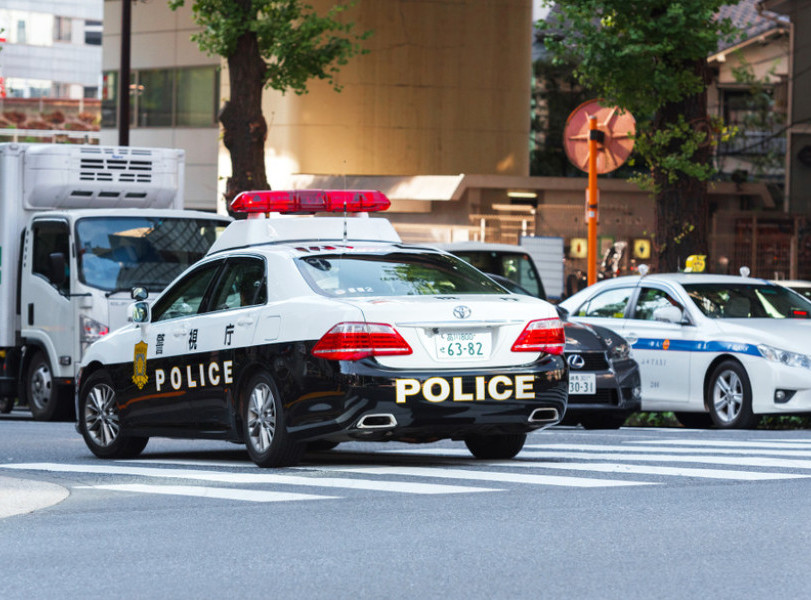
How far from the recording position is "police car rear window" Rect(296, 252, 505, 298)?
10766 mm

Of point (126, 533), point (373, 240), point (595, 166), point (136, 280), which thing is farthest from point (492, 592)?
point (595, 166)

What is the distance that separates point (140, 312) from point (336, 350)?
248 centimetres

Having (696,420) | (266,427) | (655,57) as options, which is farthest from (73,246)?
(266,427)

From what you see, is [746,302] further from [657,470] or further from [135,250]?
[135,250]

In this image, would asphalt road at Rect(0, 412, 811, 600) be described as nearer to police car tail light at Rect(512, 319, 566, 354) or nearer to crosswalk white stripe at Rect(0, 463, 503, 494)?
crosswalk white stripe at Rect(0, 463, 503, 494)

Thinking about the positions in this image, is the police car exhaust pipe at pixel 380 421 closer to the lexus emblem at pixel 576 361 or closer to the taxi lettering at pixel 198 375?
the taxi lettering at pixel 198 375

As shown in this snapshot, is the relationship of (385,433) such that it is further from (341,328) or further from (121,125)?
(121,125)

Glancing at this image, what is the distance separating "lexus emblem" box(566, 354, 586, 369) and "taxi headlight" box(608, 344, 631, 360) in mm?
282

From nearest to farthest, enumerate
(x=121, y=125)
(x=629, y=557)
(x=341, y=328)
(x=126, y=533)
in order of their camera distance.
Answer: (x=629, y=557)
(x=126, y=533)
(x=341, y=328)
(x=121, y=125)

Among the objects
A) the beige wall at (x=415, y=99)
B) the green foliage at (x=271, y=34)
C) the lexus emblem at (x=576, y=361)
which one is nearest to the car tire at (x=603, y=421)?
the lexus emblem at (x=576, y=361)

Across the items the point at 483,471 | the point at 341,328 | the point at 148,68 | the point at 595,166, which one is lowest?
the point at 483,471

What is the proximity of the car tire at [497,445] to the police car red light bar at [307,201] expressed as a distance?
2.19 meters

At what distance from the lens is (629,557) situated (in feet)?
23.6

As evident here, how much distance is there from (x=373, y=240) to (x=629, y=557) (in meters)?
5.15
